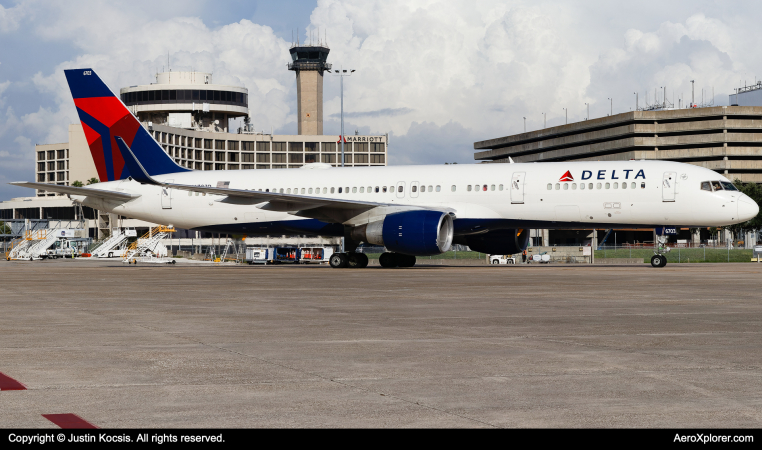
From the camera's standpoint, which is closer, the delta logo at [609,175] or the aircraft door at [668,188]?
the aircraft door at [668,188]

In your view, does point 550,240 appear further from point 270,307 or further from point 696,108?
point 270,307

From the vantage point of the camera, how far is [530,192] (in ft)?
99.5

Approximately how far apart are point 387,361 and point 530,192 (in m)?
23.0

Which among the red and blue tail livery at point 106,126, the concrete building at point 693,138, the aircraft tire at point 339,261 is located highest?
the concrete building at point 693,138

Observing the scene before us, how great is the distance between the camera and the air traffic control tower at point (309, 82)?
196 m

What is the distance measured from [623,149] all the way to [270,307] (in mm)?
155041

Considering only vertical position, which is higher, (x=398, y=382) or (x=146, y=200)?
(x=146, y=200)

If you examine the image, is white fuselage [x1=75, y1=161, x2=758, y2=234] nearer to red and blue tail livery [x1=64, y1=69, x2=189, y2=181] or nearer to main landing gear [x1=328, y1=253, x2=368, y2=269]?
main landing gear [x1=328, y1=253, x2=368, y2=269]

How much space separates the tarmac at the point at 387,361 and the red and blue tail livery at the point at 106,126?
2162 centimetres

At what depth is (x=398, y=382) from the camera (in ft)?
22.7

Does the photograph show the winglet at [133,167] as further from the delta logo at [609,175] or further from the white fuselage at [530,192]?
the delta logo at [609,175]

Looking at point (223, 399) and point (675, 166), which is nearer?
point (223, 399)

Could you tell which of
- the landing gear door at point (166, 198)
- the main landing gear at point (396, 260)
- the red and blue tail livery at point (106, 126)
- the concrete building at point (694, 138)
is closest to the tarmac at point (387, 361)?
the main landing gear at point (396, 260)
